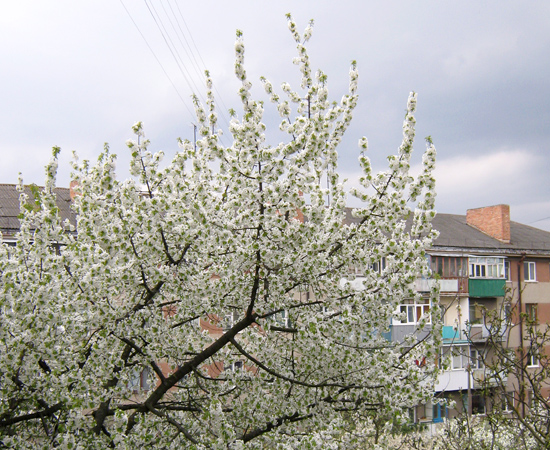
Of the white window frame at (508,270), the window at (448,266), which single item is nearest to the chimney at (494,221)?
the white window frame at (508,270)

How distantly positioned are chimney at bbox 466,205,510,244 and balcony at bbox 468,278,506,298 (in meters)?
4.74

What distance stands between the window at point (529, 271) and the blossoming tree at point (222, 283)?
32242mm

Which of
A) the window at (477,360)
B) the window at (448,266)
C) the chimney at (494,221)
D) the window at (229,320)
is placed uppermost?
the chimney at (494,221)

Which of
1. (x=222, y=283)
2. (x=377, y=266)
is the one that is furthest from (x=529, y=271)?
(x=222, y=283)

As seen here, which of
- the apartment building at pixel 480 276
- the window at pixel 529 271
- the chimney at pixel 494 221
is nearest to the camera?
the apartment building at pixel 480 276

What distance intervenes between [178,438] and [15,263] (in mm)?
3429

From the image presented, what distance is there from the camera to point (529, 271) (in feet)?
121

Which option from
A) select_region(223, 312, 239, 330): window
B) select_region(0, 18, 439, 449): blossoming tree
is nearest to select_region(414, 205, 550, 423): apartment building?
select_region(223, 312, 239, 330): window

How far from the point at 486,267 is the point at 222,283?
30.1 meters

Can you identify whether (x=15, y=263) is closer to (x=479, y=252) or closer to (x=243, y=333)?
(x=243, y=333)

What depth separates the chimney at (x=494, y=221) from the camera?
3750 centimetres

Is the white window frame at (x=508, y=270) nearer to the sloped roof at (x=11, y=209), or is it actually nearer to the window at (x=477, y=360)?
the window at (x=477, y=360)

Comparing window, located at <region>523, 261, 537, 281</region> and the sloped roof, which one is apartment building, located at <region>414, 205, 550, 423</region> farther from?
the sloped roof

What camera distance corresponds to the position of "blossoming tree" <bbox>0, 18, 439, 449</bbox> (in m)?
6.50
